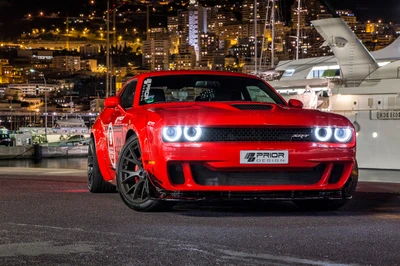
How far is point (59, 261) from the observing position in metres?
4.25

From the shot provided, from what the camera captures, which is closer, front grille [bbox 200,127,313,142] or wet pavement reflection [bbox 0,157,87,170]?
front grille [bbox 200,127,313,142]

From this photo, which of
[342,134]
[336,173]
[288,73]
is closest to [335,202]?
[336,173]

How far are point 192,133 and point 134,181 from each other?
98 centimetres

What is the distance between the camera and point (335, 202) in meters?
6.96

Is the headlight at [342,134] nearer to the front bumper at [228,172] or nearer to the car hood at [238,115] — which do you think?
the car hood at [238,115]

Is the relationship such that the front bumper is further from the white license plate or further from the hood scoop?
the hood scoop

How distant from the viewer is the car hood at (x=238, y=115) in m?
6.23

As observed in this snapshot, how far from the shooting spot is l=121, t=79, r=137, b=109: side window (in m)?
7.99

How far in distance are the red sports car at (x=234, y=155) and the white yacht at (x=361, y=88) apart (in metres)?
13.5

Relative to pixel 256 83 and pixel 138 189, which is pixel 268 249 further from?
pixel 256 83

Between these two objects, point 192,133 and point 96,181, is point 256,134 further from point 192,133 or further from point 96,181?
point 96,181

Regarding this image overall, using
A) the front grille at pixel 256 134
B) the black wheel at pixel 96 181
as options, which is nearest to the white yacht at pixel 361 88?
the black wheel at pixel 96 181

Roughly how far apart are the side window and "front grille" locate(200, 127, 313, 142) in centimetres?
186

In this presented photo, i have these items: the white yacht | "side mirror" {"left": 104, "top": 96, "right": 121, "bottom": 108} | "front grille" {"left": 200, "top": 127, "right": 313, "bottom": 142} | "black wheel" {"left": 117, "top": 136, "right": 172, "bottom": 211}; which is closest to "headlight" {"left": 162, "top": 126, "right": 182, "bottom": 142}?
"front grille" {"left": 200, "top": 127, "right": 313, "bottom": 142}
